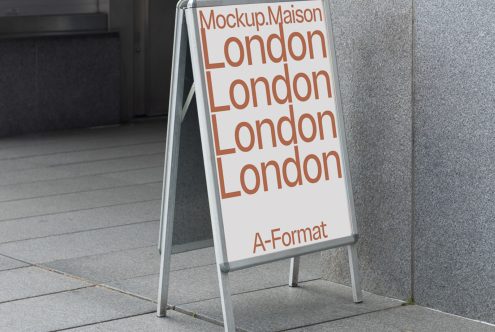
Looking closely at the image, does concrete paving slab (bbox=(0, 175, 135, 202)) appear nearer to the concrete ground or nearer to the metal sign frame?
the concrete ground

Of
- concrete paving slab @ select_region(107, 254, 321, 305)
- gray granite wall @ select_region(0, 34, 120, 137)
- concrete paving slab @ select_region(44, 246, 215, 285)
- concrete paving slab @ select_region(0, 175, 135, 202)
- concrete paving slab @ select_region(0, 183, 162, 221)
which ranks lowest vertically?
concrete paving slab @ select_region(107, 254, 321, 305)

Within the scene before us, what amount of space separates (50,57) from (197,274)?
274 inches

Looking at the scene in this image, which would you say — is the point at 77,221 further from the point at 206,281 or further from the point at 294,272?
the point at 294,272

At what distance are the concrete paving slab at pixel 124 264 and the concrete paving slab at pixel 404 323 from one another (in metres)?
1.23

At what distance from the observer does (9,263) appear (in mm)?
6145

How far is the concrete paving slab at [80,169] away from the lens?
9.19 metres

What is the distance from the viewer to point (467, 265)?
194 inches

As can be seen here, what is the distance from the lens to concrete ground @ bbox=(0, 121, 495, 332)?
Result: 16.3ft

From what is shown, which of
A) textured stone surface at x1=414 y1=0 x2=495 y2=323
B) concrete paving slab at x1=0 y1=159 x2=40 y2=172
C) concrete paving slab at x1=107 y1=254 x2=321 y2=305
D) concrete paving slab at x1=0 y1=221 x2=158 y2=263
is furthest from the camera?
concrete paving slab at x1=0 y1=159 x2=40 y2=172

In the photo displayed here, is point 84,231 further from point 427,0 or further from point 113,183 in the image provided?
point 427,0

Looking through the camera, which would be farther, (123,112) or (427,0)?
(123,112)

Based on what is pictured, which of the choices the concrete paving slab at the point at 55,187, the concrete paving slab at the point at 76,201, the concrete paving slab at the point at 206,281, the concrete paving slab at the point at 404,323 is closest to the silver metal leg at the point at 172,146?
the concrete paving slab at the point at 206,281

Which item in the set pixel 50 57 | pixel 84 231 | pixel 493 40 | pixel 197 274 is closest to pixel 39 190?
pixel 84 231

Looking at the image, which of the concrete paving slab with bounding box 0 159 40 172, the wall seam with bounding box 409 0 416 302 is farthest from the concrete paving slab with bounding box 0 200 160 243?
the wall seam with bounding box 409 0 416 302
